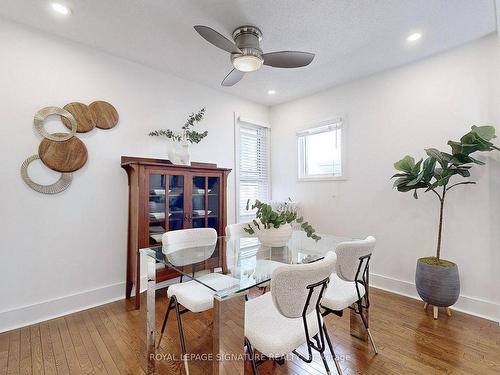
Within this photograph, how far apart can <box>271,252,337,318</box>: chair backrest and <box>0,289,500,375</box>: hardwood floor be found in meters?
0.80

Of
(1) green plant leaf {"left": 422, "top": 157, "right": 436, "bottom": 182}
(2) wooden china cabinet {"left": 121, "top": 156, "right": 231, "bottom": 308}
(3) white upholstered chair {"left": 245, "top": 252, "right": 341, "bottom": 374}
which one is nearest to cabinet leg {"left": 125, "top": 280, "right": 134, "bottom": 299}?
(2) wooden china cabinet {"left": 121, "top": 156, "right": 231, "bottom": 308}

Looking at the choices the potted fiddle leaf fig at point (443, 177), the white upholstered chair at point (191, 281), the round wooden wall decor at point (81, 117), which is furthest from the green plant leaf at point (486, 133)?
the round wooden wall decor at point (81, 117)

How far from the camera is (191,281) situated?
2.05 meters

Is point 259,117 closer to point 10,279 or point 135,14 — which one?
point 135,14

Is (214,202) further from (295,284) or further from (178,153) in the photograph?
(295,284)

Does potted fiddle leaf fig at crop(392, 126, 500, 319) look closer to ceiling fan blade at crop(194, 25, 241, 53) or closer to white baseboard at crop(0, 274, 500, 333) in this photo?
white baseboard at crop(0, 274, 500, 333)

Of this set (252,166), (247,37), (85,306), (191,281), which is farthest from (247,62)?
(85,306)

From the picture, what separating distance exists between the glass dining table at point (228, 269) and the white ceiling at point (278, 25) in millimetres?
1937

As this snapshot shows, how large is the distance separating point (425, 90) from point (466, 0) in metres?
0.98

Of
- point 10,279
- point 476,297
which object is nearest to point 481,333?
point 476,297

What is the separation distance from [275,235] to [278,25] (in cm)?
183

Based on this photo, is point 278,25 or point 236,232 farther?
point 236,232

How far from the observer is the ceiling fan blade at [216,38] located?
5.87 feet

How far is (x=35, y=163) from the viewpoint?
7.52 ft
